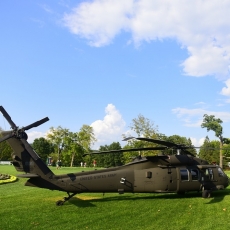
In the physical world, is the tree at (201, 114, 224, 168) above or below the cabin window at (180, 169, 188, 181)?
above

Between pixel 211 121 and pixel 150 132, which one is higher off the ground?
pixel 211 121

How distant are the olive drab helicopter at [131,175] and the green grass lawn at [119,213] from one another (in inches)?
29.3

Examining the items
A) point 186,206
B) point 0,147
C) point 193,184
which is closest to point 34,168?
point 186,206

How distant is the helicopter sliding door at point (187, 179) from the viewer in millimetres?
16906

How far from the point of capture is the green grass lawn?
452 inches

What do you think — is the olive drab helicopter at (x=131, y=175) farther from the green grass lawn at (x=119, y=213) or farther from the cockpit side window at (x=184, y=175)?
the green grass lawn at (x=119, y=213)

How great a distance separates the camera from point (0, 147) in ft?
302

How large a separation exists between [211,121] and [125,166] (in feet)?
227

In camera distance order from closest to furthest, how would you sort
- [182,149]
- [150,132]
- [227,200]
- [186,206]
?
[186,206] → [227,200] → [182,149] → [150,132]

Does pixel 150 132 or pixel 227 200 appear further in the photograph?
pixel 150 132

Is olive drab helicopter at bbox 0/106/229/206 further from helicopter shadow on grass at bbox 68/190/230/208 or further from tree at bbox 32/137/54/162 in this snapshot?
tree at bbox 32/137/54/162

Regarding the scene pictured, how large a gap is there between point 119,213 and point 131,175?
11.1 ft

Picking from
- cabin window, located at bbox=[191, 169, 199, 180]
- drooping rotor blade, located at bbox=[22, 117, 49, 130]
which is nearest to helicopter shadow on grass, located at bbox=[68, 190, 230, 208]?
cabin window, located at bbox=[191, 169, 199, 180]

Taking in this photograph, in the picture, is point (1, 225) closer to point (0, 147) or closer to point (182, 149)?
point (182, 149)
